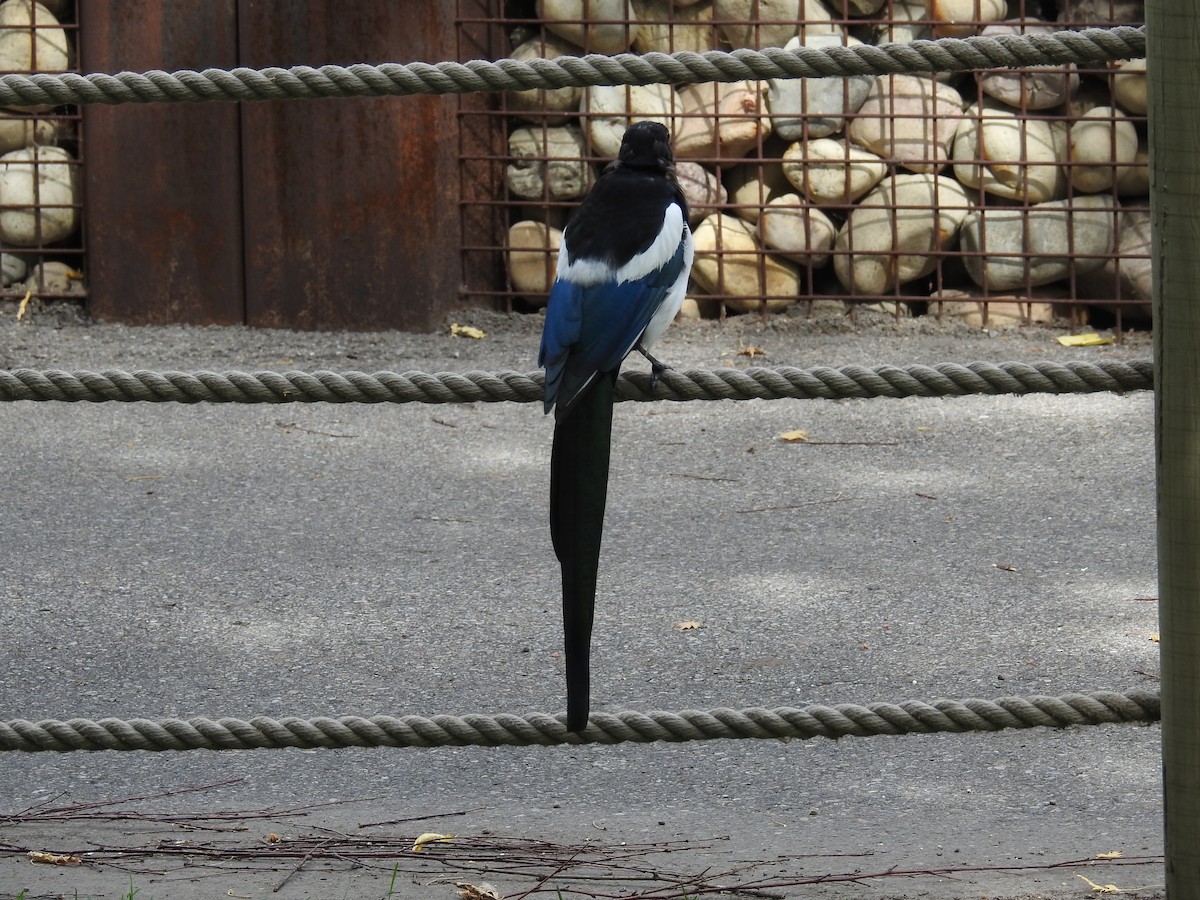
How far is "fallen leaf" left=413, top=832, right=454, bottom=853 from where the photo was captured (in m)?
2.36

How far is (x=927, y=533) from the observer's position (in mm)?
4109

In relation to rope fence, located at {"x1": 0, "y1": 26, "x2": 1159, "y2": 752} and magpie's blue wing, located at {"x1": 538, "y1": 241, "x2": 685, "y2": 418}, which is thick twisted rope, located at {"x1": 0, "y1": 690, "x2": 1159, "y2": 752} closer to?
rope fence, located at {"x1": 0, "y1": 26, "x2": 1159, "y2": 752}

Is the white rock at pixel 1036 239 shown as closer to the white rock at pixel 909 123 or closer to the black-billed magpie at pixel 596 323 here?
the white rock at pixel 909 123

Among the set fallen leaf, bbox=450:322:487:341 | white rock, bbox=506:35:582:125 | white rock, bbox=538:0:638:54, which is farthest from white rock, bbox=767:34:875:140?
fallen leaf, bbox=450:322:487:341

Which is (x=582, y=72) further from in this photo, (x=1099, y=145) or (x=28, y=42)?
(x=28, y=42)

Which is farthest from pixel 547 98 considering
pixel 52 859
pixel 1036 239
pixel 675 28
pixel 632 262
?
pixel 52 859

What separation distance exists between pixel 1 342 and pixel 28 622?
2.74 m

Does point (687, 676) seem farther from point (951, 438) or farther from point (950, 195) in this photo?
point (950, 195)

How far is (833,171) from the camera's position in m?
6.26

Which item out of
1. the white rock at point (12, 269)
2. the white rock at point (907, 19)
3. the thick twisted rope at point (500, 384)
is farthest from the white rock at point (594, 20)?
the thick twisted rope at point (500, 384)

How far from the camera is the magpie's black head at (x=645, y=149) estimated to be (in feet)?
8.87

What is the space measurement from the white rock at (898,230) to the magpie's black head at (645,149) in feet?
11.5

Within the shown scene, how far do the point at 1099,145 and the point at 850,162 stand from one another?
1.04 meters

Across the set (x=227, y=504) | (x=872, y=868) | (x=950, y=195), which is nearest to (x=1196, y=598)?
(x=872, y=868)
